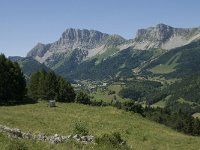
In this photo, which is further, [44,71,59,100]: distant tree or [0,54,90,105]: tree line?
[44,71,59,100]: distant tree

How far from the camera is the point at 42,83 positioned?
115m

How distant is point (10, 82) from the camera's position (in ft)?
296

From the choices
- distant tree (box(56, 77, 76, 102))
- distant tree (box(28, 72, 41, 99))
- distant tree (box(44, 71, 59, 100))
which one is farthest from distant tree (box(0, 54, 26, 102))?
distant tree (box(56, 77, 76, 102))

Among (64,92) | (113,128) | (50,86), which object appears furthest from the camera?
(64,92)

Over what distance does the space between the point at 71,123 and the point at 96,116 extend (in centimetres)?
1242

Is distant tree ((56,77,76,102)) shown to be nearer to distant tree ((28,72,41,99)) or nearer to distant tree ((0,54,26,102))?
distant tree ((28,72,41,99))

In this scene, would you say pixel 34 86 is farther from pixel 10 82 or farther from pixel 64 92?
pixel 10 82

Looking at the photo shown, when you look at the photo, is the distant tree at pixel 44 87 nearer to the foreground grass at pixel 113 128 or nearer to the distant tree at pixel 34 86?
the distant tree at pixel 34 86

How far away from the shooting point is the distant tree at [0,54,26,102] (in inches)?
3467

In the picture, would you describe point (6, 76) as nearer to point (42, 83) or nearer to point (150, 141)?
point (42, 83)

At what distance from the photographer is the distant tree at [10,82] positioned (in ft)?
289

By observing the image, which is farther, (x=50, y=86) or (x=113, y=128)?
(x=50, y=86)

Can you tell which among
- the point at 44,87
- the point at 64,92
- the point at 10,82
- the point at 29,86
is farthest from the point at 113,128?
the point at 64,92

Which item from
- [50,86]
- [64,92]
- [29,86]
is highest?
[50,86]
